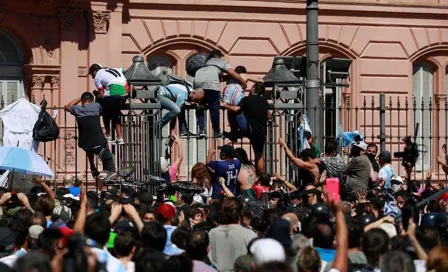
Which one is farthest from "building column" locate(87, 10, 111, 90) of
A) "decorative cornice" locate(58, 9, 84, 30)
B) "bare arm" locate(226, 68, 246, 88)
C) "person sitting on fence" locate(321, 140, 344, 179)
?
"person sitting on fence" locate(321, 140, 344, 179)

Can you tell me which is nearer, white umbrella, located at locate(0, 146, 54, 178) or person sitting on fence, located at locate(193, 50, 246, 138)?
white umbrella, located at locate(0, 146, 54, 178)

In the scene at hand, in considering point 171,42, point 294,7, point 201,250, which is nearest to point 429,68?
point 294,7

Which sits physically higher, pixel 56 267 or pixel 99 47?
pixel 99 47

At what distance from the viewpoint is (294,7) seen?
3080 cm

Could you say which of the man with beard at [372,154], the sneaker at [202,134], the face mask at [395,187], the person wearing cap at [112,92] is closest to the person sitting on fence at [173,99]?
the sneaker at [202,134]

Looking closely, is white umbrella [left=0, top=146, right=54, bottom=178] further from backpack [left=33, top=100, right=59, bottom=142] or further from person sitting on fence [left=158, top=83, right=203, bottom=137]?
person sitting on fence [left=158, top=83, right=203, bottom=137]

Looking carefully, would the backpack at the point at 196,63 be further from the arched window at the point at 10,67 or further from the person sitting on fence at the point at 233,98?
the arched window at the point at 10,67

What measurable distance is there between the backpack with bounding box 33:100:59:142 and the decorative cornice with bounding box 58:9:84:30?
8.28 meters

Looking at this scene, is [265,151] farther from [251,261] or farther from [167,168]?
[251,261]

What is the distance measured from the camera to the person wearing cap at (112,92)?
1984cm

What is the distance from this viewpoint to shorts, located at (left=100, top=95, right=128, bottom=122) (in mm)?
19844

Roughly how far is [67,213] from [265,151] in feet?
22.5

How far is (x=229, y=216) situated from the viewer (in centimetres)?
1209

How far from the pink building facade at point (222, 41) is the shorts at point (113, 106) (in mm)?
7157
